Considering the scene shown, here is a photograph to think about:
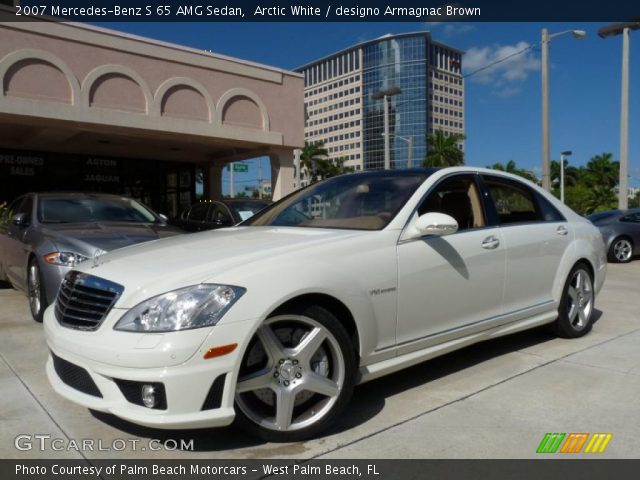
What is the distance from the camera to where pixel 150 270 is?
2820 mm

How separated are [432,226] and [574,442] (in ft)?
4.57

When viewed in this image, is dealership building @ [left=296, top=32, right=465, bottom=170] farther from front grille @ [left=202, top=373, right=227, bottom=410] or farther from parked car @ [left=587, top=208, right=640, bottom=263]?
front grille @ [left=202, top=373, right=227, bottom=410]

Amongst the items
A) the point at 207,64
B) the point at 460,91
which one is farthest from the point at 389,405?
the point at 460,91

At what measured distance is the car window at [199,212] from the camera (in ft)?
36.0

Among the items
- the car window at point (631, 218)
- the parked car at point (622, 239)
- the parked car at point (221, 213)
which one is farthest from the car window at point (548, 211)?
the car window at point (631, 218)

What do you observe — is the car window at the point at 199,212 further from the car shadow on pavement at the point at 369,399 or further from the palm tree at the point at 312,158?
the palm tree at the point at 312,158

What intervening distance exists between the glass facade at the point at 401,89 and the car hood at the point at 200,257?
97.7 m

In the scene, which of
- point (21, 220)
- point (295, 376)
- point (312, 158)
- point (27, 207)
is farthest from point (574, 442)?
point (312, 158)

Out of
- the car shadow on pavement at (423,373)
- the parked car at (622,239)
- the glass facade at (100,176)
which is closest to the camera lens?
the car shadow on pavement at (423,373)

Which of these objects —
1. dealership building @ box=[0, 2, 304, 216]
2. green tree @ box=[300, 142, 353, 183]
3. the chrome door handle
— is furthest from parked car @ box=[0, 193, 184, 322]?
green tree @ box=[300, 142, 353, 183]

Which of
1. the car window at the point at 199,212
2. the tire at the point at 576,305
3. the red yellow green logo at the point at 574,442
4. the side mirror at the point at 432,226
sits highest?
the car window at the point at 199,212

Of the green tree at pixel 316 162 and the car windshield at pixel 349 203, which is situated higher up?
the green tree at pixel 316 162

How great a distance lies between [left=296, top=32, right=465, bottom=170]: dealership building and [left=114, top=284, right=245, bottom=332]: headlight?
96.2 m

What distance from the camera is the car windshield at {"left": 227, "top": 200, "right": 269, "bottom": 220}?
10069 millimetres
